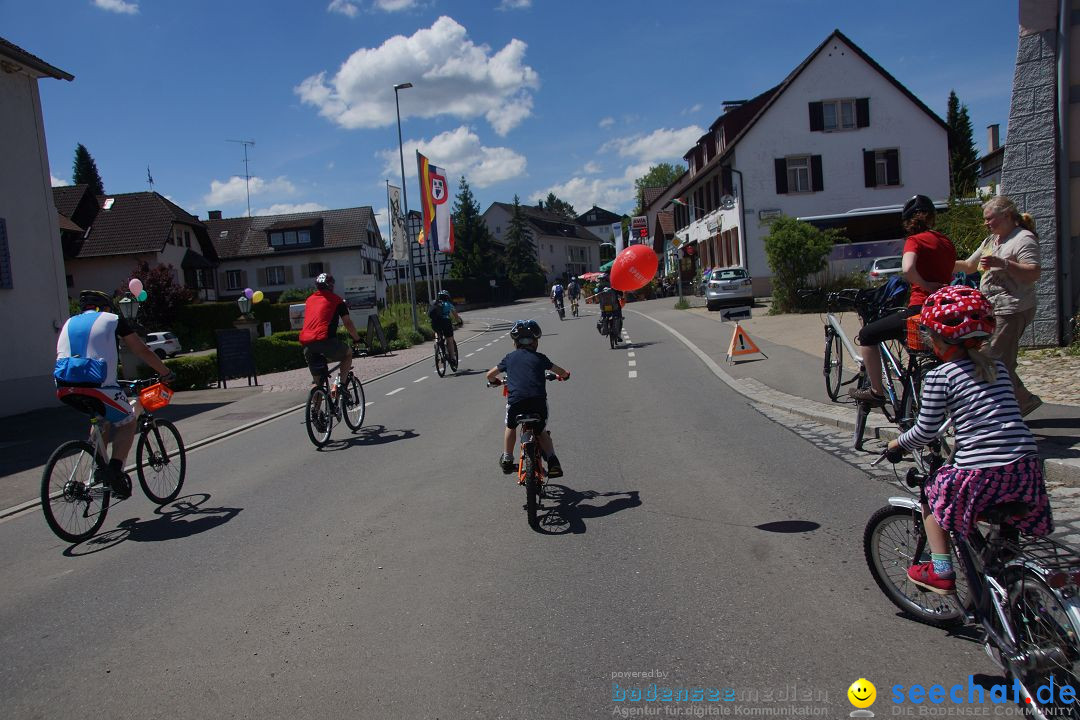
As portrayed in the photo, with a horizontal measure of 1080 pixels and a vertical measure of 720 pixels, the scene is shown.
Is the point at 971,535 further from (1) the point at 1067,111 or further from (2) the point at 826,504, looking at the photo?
(1) the point at 1067,111

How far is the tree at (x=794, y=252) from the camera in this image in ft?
84.8

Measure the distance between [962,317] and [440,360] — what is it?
1538cm

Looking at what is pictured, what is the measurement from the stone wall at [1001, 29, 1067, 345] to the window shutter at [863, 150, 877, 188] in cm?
3105

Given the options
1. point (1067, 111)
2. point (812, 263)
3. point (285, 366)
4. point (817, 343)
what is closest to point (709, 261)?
point (812, 263)

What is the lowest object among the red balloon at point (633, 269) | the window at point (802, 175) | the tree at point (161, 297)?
the red balloon at point (633, 269)

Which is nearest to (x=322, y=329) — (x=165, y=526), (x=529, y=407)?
(x=165, y=526)

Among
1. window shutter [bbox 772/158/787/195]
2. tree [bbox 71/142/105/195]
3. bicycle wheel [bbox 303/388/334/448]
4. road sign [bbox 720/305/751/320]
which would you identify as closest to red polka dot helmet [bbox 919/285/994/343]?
bicycle wheel [bbox 303/388/334/448]

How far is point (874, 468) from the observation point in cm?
668

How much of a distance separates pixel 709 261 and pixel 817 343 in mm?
33268

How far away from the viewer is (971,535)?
3.38 m

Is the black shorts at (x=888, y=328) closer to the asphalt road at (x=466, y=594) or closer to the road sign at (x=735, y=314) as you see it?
the asphalt road at (x=466, y=594)

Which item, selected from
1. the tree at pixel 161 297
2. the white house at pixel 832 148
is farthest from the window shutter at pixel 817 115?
the tree at pixel 161 297

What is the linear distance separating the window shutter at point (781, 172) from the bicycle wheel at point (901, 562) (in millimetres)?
38255

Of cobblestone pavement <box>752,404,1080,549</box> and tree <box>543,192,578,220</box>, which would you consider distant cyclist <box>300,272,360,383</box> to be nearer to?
cobblestone pavement <box>752,404,1080,549</box>
